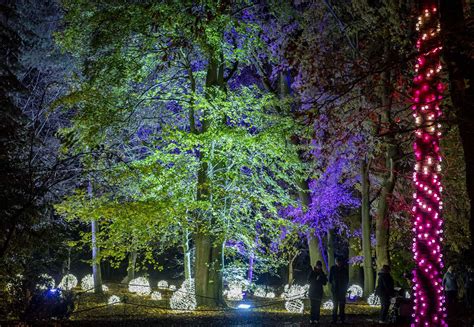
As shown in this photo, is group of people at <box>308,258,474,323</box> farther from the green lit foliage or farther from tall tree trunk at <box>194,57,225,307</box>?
tall tree trunk at <box>194,57,225,307</box>

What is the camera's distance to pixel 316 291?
13.5 metres

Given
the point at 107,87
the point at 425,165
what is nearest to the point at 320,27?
the point at 107,87

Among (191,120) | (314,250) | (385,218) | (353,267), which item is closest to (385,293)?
(385,218)

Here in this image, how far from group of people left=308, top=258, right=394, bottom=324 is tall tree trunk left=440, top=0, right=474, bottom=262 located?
6906mm

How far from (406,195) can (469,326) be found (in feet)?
42.7

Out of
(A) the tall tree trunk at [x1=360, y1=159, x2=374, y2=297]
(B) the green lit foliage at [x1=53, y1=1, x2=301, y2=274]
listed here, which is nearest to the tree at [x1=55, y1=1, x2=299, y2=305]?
(B) the green lit foliage at [x1=53, y1=1, x2=301, y2=274]

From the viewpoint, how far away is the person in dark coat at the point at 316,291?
13414mm

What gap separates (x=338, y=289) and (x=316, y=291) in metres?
0.62

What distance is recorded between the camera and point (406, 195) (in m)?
24.1

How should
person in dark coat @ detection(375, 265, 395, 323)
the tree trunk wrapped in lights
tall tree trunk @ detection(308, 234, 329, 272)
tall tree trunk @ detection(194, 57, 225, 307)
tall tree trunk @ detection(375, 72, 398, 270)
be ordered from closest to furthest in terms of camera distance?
the tree trunk wrapped in lights → person in dark coat @ detection(375, 265, 395, 323) → tall tree trunk @ detection(194, 57, 225, 307) → tall tree trunk @ detection(375, 72, 398, 270) → tall tree trunk @ detection(308, 234, 329, 272)

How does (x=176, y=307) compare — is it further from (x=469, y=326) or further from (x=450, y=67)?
(x=450, y=67)

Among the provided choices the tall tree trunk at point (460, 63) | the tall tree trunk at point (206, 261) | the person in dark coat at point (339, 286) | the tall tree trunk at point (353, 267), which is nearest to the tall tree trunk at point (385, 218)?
the person in dark coat at point (339, 286)

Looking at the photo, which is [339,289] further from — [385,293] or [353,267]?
[353,267]

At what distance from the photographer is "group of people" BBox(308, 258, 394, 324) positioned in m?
13.4
